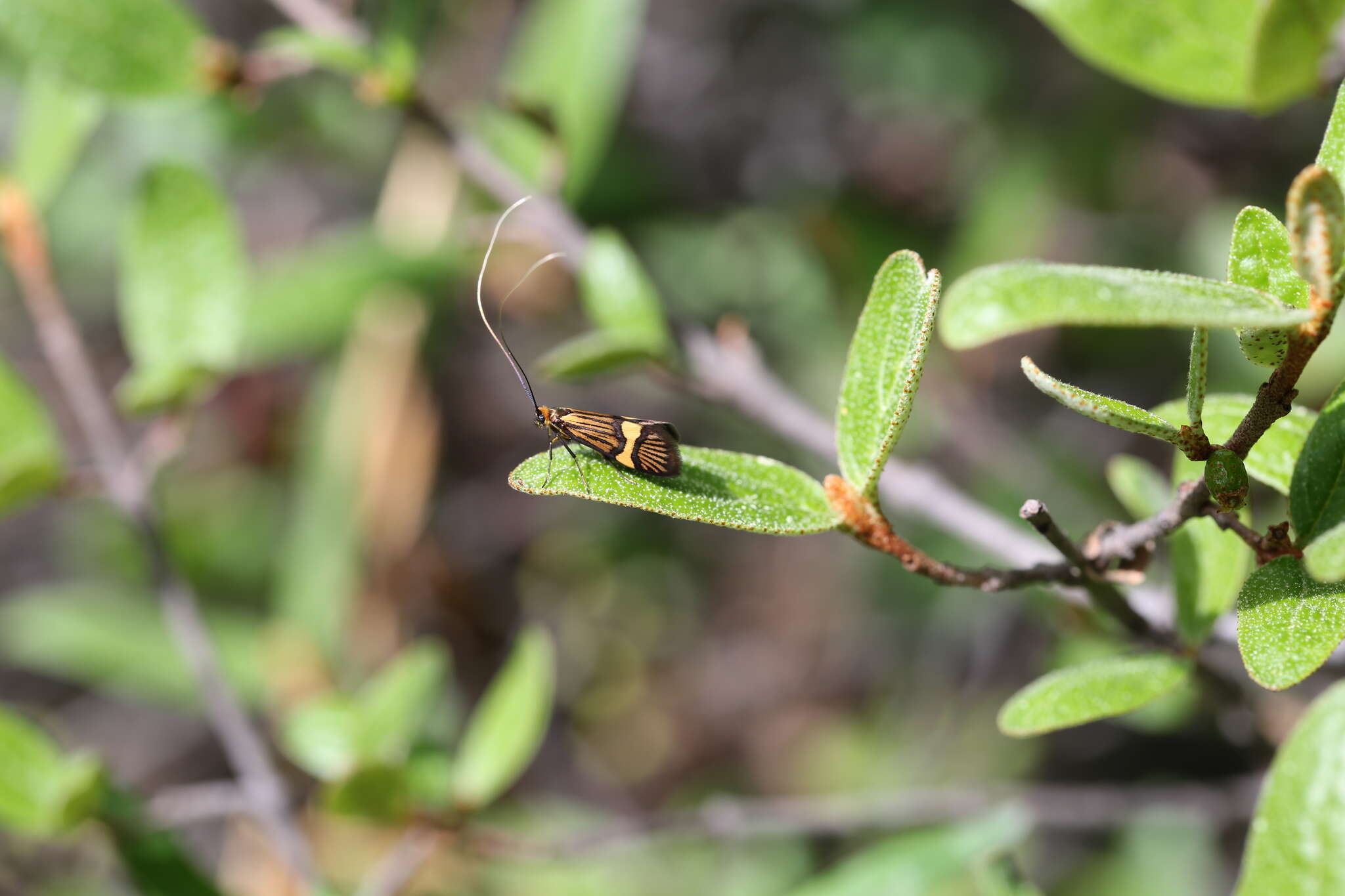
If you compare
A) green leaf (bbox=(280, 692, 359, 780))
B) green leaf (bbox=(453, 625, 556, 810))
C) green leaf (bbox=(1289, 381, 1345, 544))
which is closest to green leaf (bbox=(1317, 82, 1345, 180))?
green leaf (bbox=(1289, 381, 1345, 544))

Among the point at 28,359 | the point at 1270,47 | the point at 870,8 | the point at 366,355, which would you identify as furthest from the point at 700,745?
the point at 28,359

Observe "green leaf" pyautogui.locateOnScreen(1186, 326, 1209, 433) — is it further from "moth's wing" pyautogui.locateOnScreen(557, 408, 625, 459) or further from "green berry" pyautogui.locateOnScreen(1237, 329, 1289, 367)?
"moth's wing" pyautogui.locateOnScreen(557, 408, 625, 459)

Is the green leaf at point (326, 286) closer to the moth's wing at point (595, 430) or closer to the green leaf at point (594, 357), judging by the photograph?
the green leaf at point (594, 357)

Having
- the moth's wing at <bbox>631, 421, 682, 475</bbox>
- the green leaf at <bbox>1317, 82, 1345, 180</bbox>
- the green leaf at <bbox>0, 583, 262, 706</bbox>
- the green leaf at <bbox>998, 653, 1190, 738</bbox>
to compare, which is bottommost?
the green leaf at <bbox>0, 583, 262, 706</bbox>

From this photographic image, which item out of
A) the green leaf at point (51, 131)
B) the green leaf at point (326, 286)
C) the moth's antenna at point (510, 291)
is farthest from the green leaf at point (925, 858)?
the green leaf at point (51, 131)

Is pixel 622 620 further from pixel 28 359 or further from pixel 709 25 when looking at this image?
pixel 28 359

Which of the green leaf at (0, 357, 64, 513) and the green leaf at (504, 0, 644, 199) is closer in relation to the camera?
the green leaf at (0, 357, 64, 513)
